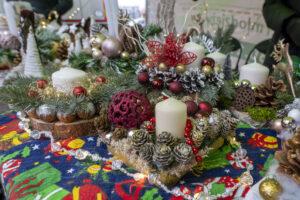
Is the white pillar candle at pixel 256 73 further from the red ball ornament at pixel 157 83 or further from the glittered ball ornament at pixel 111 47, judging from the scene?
the glittered ball ornament at pixel 111 47

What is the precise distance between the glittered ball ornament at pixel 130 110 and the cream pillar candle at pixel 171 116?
57mm

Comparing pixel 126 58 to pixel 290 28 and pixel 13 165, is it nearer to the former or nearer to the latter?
pixel 13 165

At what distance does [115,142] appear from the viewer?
576mm

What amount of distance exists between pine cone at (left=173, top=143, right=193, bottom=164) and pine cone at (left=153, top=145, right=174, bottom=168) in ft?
0.04

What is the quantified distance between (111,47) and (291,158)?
676mm

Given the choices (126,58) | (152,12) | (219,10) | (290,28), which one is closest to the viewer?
(126,58)

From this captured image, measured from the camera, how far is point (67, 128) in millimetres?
670

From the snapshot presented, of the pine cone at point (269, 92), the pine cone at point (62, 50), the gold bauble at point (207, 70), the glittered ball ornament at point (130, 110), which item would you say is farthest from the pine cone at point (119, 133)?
the pine cone at point (62, 50)

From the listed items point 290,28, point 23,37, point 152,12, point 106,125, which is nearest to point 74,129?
point 106,125

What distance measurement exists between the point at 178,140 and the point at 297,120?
29cm

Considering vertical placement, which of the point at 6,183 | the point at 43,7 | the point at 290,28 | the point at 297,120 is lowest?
the point at 6,183

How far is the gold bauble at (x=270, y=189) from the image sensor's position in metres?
0.35

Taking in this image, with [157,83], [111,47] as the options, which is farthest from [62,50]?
[157,83]

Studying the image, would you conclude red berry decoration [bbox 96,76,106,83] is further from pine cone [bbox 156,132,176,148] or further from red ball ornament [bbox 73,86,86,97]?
pine cone [bbox 156,132,176,148]
